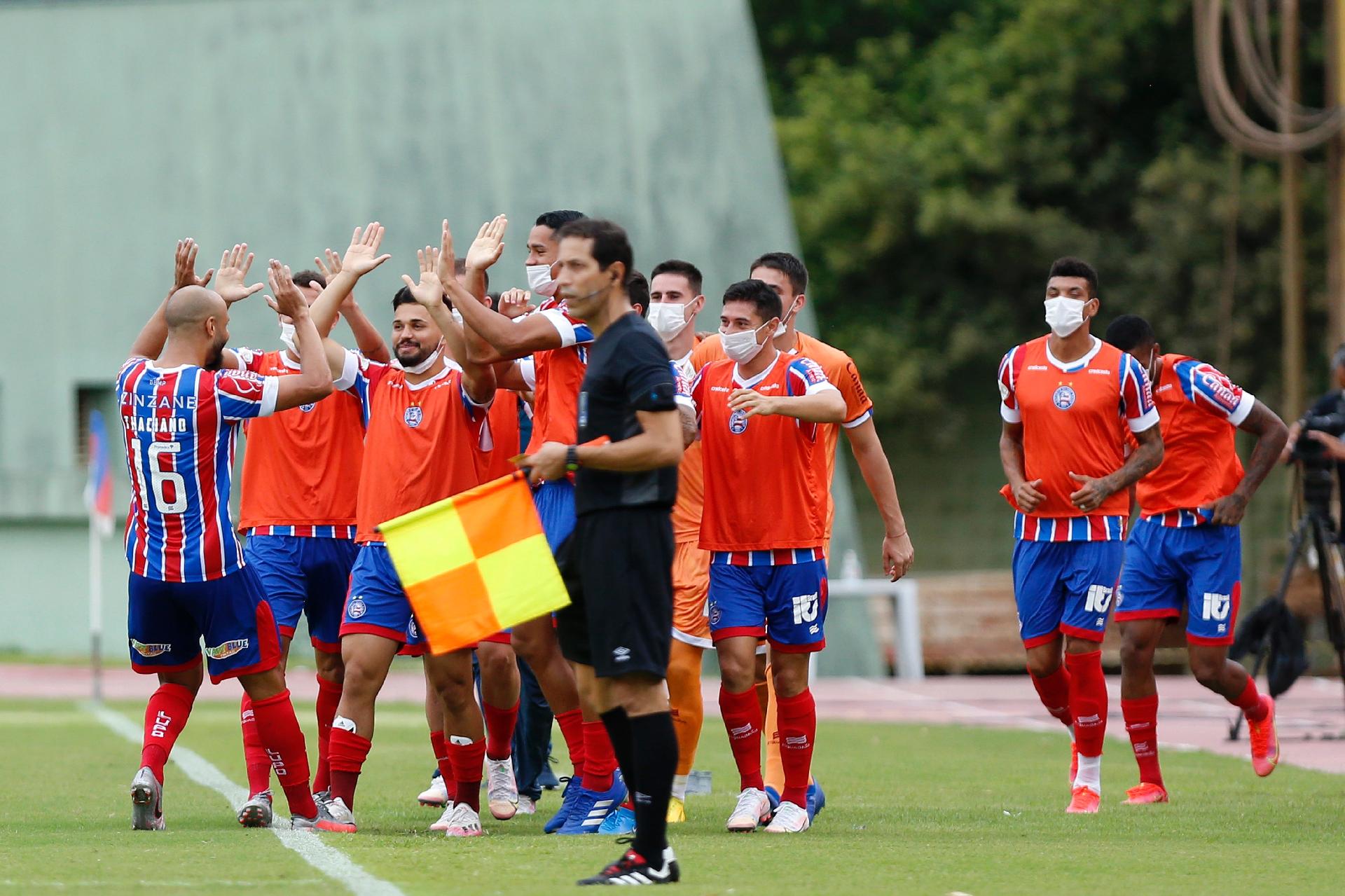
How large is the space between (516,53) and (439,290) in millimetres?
19706

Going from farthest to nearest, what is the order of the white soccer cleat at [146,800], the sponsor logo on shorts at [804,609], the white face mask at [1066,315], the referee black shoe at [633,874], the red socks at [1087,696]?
the white face mask at [1066,315], the red socks at [1087,696], the sponsor logo on shorts at [804,609], the white soccer cleat at [146,800], the referee black shoe at [633,874]

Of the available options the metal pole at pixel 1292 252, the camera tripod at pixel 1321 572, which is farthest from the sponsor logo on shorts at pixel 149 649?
the metal pole at pixel 1292 252

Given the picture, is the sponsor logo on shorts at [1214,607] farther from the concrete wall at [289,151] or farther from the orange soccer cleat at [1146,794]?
the concrete wall at [289,151]

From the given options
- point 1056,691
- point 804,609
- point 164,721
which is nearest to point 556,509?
point 804,609

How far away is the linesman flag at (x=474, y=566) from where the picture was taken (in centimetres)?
669

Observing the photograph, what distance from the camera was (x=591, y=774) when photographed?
27.2 ft

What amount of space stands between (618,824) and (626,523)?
218 cm

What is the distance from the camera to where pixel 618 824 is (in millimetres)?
8242

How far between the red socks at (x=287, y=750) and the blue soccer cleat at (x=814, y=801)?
228cm

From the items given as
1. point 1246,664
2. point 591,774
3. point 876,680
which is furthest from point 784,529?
point 1246,664

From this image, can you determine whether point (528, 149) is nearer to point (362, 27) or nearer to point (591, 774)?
point (362, 27)

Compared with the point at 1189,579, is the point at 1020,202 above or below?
above

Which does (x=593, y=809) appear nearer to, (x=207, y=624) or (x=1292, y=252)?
(x=207, y=624)

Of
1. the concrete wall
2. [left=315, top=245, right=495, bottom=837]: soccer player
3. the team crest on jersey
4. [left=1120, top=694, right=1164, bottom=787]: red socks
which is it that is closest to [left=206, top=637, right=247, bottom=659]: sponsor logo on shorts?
[left=315, top=245, right=495, bottom=837]: soccer player
